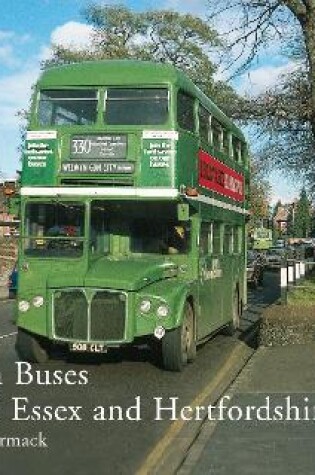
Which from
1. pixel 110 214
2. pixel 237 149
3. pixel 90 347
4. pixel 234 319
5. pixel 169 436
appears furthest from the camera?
pixel 237 149

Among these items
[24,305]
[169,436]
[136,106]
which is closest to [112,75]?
[136,106]

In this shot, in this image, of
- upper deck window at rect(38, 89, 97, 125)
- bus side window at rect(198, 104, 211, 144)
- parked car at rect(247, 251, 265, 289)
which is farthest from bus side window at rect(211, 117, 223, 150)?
parked car at rect(247, 251, 265, 289)

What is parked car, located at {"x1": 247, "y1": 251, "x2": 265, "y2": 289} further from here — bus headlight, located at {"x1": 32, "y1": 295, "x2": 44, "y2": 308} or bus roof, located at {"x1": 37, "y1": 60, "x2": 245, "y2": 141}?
bus headlight, located at {"x1": 32, "y1": 295, "x2": 44, "y2": 308}

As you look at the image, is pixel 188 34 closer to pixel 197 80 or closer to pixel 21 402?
pixel 197 80

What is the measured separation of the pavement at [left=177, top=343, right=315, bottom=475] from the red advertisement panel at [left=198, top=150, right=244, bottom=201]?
139 inches

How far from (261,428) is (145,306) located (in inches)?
157

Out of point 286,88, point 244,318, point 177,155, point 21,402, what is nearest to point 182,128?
point 177,155

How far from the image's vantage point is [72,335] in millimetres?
12016

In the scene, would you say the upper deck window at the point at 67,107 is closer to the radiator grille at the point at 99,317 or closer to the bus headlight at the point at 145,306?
the radiator grille at the point at 99,317

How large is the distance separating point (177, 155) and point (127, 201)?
964mm

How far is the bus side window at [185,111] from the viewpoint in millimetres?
13094

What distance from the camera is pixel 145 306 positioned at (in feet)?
39.4

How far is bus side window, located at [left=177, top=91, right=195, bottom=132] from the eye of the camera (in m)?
13.1

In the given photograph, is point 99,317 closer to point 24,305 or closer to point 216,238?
point 24,305
